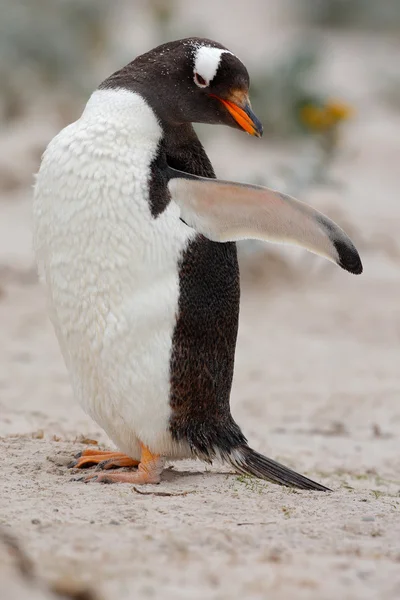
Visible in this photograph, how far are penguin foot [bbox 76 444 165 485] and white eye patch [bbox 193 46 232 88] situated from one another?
4.11 ft

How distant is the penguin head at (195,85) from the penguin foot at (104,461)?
1185mm

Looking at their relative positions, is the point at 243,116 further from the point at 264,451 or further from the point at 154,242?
the point at 264,451

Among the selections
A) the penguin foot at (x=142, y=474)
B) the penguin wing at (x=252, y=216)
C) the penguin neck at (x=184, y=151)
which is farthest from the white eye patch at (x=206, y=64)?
the penguin foot at (x=142, y=474)

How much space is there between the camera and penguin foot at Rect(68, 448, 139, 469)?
3922 mm

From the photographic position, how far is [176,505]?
3293 mm

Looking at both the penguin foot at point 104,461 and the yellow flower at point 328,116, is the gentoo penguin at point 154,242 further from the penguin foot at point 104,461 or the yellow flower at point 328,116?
the yellow flower at point 328,116

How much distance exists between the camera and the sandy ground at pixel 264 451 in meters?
2.56

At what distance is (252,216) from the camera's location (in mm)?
3682

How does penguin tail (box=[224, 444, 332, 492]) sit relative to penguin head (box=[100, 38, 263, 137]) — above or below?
below

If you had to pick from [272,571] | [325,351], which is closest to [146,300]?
[272,571]

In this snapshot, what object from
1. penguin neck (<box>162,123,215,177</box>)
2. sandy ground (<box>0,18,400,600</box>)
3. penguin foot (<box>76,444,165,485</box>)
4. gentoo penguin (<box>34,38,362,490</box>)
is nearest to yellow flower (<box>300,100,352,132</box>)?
sandy ground (<box>0,18,400,600</box>)

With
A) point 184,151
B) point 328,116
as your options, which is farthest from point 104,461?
point 328,116

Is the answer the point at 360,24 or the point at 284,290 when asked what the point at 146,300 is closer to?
the point at 284,290

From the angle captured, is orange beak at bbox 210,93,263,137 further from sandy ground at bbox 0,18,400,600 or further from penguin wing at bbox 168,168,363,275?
sandy ground at bbox 0,18,400,600
